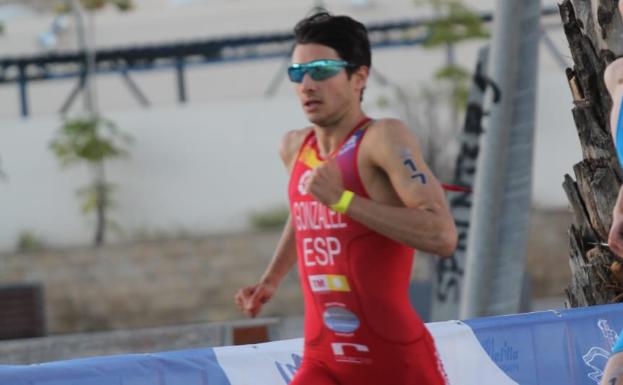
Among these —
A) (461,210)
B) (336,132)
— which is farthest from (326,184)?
(461,210)

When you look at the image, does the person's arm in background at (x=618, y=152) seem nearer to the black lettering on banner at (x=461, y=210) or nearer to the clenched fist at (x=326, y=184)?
the clenched fist at (x=326, y=184)

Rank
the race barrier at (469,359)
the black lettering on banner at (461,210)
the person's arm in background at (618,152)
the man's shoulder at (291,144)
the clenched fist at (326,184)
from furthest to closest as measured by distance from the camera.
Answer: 1. the black lettering on banner at (461,210)
2. the race barrier at (469,359)
3. the man's shoulder at (291,144)
4. the clenched fist at (326,184)
5. the person's arm in background at (618,152)

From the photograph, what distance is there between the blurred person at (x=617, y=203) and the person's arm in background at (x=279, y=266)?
117 cm

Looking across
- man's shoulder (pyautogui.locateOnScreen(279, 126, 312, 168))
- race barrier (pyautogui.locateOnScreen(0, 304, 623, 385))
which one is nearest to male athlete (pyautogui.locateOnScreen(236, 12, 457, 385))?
man's shoulder (pyautogui.locateOnScreen(279, 126, 312, 168))

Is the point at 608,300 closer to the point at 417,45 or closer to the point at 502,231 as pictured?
the point at 502,231

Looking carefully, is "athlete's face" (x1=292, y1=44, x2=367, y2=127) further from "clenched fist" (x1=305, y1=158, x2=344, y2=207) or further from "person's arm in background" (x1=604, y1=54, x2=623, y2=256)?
"person's arm in background" (x1=604, y1=54, x2=623, y2=256)

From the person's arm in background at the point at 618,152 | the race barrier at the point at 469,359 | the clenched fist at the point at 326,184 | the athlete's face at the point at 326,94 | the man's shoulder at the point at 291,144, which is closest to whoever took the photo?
the person's arm in background at the point at 618,152

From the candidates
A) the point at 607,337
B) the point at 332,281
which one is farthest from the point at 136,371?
the point at 607,337

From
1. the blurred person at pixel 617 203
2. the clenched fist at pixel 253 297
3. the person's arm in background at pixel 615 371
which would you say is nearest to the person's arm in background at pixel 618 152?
the blurred person at pixel 617 203

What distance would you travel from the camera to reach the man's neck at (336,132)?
15.5ft

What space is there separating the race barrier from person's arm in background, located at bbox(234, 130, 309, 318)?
1.90 feet

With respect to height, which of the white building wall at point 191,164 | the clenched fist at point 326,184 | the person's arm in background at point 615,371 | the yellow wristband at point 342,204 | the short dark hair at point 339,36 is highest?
the short dark hair at point 339,36

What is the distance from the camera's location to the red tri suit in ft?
15.1

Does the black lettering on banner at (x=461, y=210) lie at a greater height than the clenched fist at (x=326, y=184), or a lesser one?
lesser
